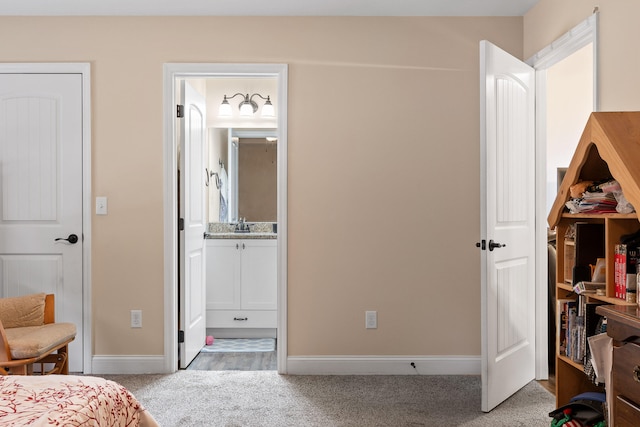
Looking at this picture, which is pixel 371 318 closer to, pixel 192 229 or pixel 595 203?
pixel 192 229

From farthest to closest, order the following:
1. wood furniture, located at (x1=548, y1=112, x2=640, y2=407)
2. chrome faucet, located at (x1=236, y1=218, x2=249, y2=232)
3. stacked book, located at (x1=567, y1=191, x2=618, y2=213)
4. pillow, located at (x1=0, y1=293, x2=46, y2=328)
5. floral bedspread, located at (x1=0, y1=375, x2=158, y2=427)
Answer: chrome faucet, located at (x1=236, y1=218, x2=249, y2=232)
pillow, located at (x1=0, y1=293, x2=46, y2=328)
stacked book, located at (x1=567, y1=191, x2=618, y2=213)
wood furniture, located at (x1=548, y1=112, x2=640, y2=407)
floral bedspread, located at (x1=0, y1=375, x2=158, y2=427)

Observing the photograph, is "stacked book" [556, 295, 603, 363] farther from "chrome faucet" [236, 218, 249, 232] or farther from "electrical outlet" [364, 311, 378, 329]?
"chrome faucet" [236, 218, 249, 232]

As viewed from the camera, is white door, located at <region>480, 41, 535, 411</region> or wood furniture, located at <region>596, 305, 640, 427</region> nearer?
wood furniture, located at <region>596, 305, 640, 427</region>

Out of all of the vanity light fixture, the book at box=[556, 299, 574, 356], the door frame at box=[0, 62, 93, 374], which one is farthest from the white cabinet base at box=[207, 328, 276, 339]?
the book at box=[556, 299, 574, 356]

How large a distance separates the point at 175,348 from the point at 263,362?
0.69 m

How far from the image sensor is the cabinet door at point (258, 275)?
4.81 metres

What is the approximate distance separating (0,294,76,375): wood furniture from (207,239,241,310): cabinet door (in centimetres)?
162

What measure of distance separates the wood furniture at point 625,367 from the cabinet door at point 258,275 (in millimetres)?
3295

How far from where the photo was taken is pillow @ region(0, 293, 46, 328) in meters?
3.06

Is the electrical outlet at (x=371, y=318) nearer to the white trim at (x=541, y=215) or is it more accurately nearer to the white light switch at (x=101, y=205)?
the white trim at (x=541, y=215)

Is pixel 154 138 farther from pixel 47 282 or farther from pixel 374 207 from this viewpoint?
pixel 374 207

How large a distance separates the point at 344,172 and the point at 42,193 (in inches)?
80.2

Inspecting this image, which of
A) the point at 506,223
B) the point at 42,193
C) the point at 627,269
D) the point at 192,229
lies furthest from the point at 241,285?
the point at 627,269

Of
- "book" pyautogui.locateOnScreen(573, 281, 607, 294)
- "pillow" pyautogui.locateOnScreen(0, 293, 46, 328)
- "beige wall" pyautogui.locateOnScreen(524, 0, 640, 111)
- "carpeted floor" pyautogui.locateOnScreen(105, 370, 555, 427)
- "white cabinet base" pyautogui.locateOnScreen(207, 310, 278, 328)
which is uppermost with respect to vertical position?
"beige wall" pyautogui.locateOnScreen(524, 0, 640, 111)
